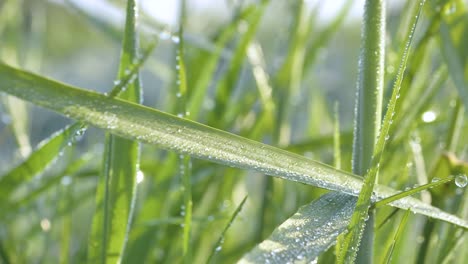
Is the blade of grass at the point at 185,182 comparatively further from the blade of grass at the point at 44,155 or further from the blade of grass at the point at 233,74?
the blade of grass at the point at 233,74

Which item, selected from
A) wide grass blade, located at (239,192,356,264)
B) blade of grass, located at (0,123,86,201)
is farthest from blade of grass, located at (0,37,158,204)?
wide grass blade, located at (239,192,356,264)

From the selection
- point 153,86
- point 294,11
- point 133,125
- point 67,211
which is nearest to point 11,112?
point 67,211

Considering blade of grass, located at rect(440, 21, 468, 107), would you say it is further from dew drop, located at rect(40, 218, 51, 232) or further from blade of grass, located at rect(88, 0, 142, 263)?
dew drop, located at rect(40, 218, 51, 232)

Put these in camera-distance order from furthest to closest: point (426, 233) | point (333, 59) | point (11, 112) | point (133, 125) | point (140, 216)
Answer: point (333, 59), point (11, 112), point (140, 216), point (426, 233), point (133, 125)

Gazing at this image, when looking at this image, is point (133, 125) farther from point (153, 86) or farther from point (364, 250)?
point (153, 86)

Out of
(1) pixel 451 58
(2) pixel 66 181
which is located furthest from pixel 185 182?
(2) pixel 66 181

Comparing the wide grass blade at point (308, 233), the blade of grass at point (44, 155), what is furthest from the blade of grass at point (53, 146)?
the wide grass blade at point (308, 233)
